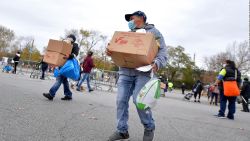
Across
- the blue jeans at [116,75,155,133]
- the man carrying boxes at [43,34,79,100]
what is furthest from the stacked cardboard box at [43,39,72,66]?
the blue jeans at [116,75,155,133]

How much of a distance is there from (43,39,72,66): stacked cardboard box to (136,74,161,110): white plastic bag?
14.0 feet

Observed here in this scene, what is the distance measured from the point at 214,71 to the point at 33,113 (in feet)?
209

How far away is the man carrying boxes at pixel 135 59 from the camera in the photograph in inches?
169

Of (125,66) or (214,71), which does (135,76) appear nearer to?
(125,66)

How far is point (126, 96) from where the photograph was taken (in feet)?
14.9

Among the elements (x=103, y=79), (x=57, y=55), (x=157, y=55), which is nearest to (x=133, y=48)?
(x=157, y=55)

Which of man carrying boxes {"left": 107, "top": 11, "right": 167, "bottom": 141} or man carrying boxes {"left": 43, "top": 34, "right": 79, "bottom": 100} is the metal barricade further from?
man carrying boxes {"left": 107, "top": 11, "right": 167, "bottom": 141}

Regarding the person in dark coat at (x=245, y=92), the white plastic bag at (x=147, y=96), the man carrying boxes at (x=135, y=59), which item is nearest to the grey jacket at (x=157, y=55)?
the man carrying boxes at (x=135, y=59)

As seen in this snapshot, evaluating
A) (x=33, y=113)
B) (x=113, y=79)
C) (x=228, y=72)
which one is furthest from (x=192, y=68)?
(x=33, y=113)

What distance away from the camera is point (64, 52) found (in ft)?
26.6

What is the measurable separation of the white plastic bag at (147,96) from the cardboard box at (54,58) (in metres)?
4.24

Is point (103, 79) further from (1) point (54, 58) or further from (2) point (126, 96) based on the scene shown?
(2) point (126, 96)

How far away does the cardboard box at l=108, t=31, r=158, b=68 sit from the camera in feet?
13.9

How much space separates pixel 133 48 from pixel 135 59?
0.50 ft
